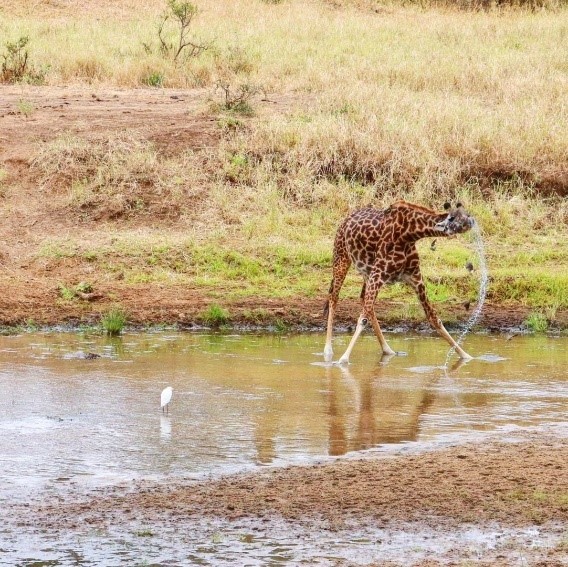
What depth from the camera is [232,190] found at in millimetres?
16406

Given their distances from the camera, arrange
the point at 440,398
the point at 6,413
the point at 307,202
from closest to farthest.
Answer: the point at 6,413, the point at 440,398, the point at 307,202

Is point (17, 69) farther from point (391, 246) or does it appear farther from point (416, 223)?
point (416, 223)

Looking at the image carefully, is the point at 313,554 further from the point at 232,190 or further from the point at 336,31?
the point at 336,31

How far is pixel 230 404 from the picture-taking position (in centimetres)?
908

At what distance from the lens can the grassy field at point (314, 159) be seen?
14.6 m

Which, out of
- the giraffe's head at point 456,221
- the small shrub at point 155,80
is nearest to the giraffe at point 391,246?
the giraffe's head at point 456,221

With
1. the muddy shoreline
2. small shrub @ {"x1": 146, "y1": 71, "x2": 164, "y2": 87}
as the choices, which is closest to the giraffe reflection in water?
the muddy shoreline

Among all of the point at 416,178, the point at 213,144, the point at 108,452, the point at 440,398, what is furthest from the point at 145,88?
the point at 108,452

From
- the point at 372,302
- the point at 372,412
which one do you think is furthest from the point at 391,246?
the point at 372,412

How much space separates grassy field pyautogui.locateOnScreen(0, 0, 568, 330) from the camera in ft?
47.8

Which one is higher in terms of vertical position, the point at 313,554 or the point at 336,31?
the point at 336,31

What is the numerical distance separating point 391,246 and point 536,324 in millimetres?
2459

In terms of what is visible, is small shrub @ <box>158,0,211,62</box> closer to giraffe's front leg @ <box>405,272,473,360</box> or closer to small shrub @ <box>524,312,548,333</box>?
small shrub @ <box>524,312,548,333</box>

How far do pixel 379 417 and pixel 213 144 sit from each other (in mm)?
9323
